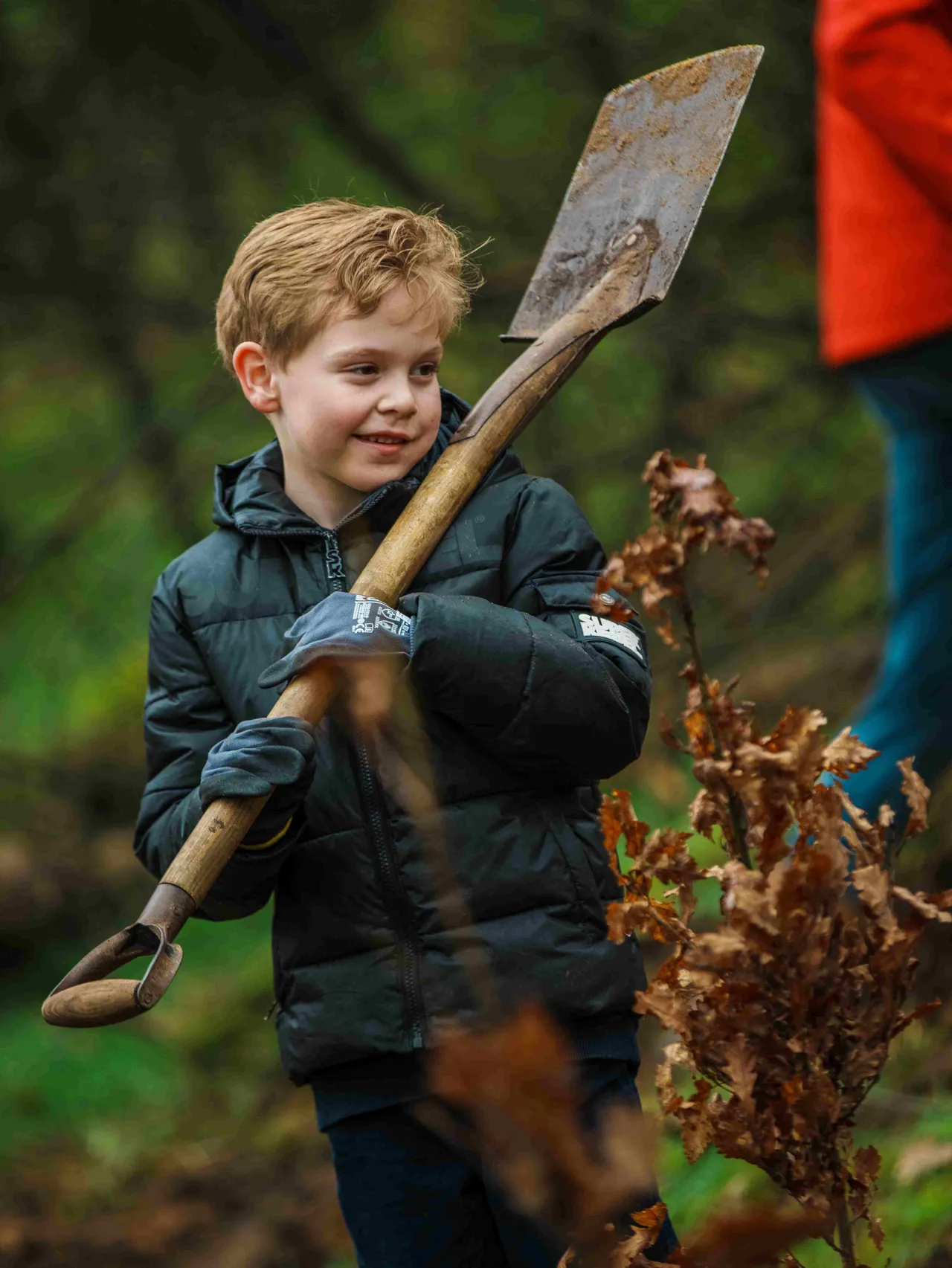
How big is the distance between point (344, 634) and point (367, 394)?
0.37m

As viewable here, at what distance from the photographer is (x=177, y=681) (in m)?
2.12

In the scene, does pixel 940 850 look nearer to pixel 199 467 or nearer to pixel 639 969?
pixel 639 969

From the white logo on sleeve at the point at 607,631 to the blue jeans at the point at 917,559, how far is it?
1.24 meters

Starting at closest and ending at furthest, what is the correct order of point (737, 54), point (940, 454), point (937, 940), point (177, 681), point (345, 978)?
point (345, 978)
point (177, 681)
point (737, 54)
point (940, 454)
point (937, 940)

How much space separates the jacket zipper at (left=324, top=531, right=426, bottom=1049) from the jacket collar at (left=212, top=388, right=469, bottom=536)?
13.1 inches

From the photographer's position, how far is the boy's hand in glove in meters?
1.79

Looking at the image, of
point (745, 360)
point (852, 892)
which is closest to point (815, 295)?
point (745, 360)

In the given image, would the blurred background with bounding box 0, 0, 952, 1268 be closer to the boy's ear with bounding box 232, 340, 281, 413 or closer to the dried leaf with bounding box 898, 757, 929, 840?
the boy's ear with bounding box 232, 340, 281, 413

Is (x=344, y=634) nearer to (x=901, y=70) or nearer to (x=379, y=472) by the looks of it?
(x=379, y=472)

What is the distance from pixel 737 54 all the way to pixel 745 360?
263 cm

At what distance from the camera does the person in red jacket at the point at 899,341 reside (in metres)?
3.04

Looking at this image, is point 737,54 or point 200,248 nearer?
point 737,54

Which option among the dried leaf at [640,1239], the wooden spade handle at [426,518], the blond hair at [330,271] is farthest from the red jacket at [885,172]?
the dried leaf at [640,1239]

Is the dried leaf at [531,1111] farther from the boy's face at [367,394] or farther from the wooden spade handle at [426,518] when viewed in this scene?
the boy's face at [367,394]
